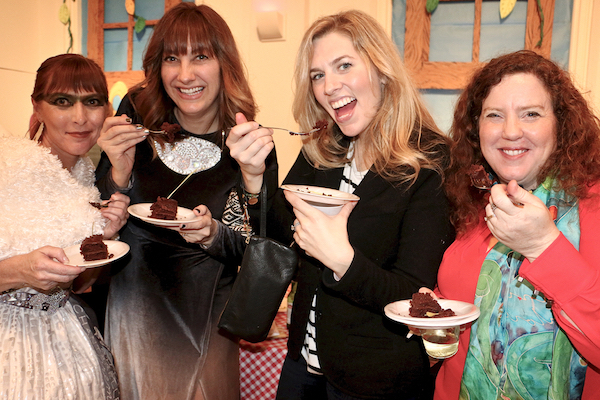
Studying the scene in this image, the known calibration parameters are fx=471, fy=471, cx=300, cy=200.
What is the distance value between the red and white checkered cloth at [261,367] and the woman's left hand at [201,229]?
0.79 m

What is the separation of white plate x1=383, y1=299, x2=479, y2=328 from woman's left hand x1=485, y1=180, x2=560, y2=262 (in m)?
0.24

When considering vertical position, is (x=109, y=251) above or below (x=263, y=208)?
below

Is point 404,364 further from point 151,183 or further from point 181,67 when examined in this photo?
point 181,67

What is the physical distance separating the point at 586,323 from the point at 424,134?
86 centimetres

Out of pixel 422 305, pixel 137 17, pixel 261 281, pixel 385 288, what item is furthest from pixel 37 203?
pixel 137 17

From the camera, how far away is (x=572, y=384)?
4.75 ft

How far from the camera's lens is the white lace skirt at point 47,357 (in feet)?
5.75

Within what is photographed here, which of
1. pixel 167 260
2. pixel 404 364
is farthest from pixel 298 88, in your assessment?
pixel 404 364

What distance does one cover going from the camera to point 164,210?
196 cm

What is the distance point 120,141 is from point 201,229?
0.56 meters

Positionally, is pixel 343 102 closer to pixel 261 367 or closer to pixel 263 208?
pixel 263 208

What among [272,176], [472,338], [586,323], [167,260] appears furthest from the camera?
[167,260]

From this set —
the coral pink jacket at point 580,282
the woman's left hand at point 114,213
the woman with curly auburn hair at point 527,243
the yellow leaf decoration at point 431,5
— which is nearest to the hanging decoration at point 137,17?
the yellow leaf decoration at point 431,5

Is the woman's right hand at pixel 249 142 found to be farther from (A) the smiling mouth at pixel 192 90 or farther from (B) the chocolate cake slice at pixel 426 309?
(B) the chocolate cake slice at pixel 426 309
